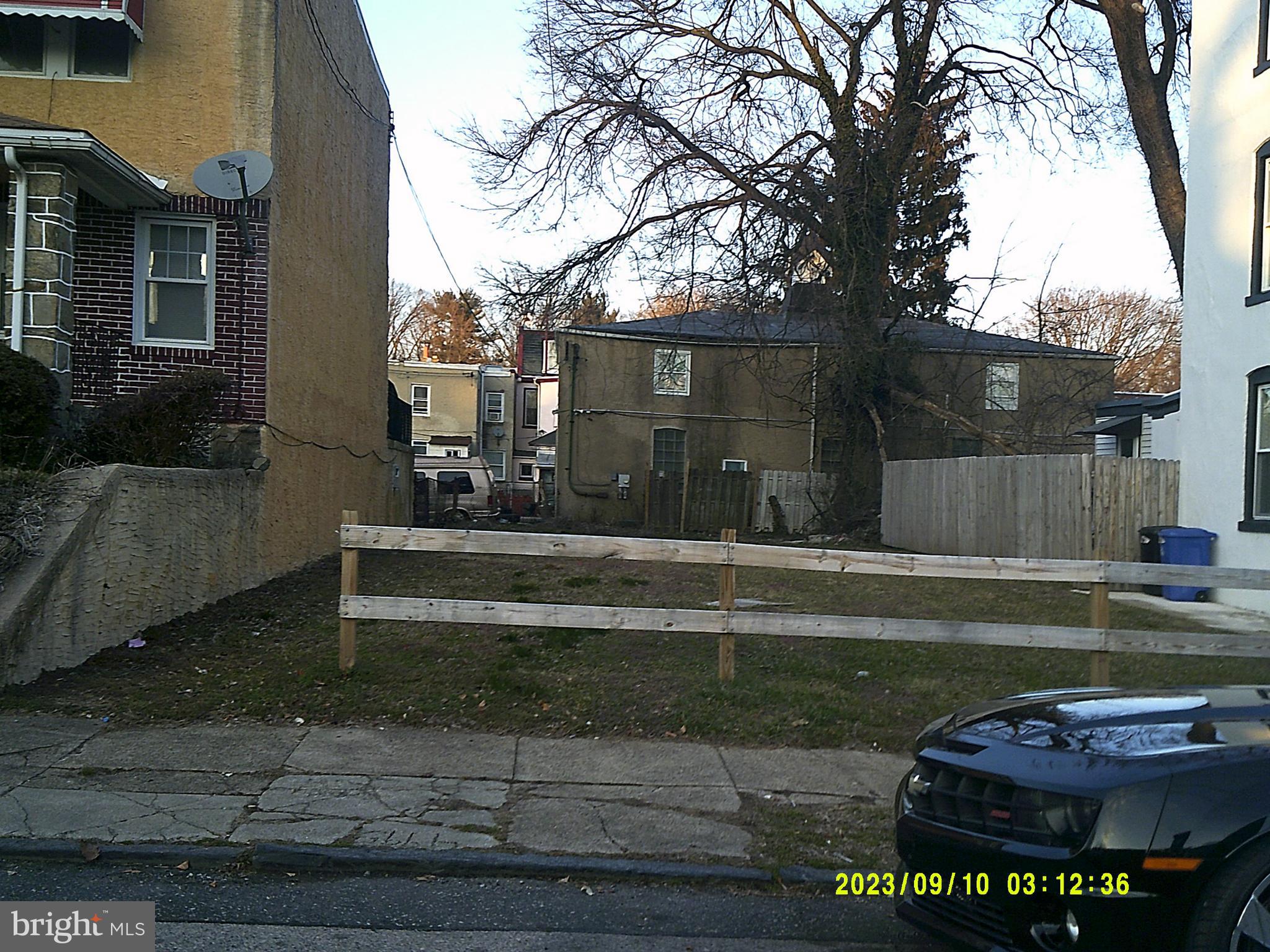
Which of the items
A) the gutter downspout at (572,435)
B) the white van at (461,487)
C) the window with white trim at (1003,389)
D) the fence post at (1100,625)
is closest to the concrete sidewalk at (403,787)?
the fence post at (1100,625)

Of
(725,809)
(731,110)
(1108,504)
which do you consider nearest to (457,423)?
(731,110)

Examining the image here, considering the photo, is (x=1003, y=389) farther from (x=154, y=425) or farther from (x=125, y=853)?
(x=125, y=853)

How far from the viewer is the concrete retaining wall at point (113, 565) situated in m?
7.51

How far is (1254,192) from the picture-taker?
44.3 ft

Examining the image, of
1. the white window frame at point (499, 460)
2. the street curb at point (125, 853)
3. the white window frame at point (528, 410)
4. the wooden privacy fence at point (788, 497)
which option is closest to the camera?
the street curb at point (125, 853)

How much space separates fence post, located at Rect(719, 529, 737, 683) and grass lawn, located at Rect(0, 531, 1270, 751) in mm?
113

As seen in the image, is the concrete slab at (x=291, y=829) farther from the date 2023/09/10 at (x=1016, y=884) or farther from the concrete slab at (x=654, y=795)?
the date 2023/09/10 at (x=1016, y=884)

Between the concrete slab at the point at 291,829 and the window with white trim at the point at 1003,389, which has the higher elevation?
the window with white trim at the point at 1003,389

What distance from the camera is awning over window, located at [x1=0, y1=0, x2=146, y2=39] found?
38.4ft

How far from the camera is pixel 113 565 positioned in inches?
335

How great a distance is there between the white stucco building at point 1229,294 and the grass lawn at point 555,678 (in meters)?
2.87

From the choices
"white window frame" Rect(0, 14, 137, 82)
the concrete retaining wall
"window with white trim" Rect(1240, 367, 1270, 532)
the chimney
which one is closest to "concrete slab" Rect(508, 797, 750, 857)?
the concrete retaining wall

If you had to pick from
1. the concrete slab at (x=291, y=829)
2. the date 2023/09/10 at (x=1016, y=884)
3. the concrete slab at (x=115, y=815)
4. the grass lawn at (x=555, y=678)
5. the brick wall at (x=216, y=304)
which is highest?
the brick wall at (x=216, y=304)

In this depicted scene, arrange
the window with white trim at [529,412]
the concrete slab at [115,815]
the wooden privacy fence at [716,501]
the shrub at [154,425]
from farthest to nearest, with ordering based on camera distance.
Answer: the window with white trim at [529,412], the wooden privacy fence at [716,501], the shrub at [154,425], the concrete slab at [115,815]
